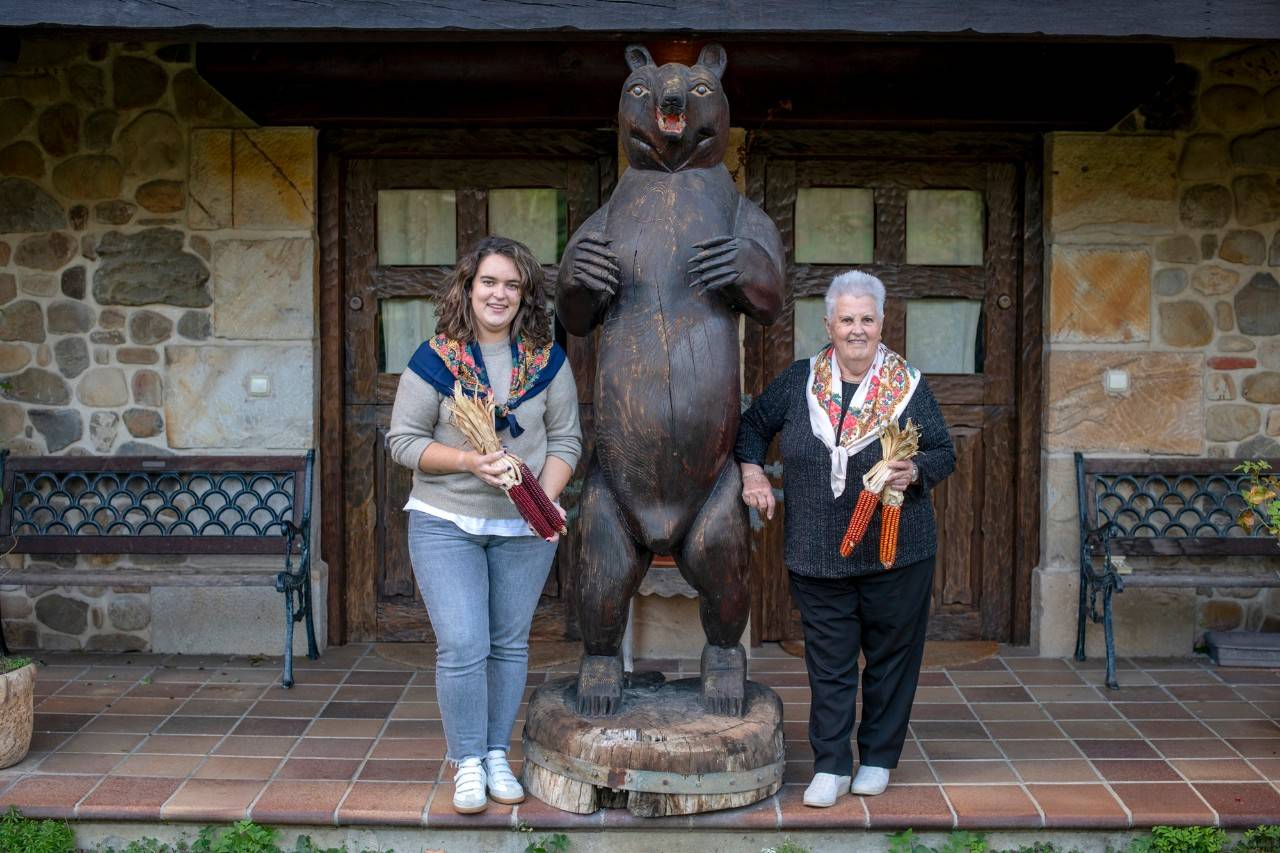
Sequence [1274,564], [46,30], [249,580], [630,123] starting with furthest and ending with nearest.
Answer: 1. [1274,564]
2. [249,580]
3. [46,30]
4. [630,123]

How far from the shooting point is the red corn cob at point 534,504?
3215 millimetres

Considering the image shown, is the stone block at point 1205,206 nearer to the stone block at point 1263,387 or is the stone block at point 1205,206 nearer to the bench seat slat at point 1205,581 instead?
the stone block at point 1263,387

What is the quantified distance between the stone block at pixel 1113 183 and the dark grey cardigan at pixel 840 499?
6.77 feet

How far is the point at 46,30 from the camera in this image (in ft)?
13.1

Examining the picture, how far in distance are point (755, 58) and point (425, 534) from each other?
2324mm

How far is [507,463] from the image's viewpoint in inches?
125

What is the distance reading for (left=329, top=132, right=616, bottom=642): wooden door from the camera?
5254 millimetres

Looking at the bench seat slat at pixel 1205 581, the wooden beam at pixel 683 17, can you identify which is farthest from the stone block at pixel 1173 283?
the wooden beam at pixel 683 17

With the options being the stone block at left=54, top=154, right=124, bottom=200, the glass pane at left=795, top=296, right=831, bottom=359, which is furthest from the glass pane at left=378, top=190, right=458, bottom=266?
the glass pane at left=795, top=296, right=831, bottom=359

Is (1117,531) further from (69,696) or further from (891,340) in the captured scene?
(69,696)

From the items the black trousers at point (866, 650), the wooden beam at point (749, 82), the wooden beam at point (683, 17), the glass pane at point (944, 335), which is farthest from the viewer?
the glass pane at point (944, 335)

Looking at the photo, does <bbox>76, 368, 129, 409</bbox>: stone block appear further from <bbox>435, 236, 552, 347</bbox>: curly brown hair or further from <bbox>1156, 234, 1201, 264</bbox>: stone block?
<bbox>1156, 234, 1201, 264</bbox>: stone block

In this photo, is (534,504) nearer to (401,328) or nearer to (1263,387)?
(401,328)

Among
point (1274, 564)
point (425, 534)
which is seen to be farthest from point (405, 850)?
point (1274, 564)
